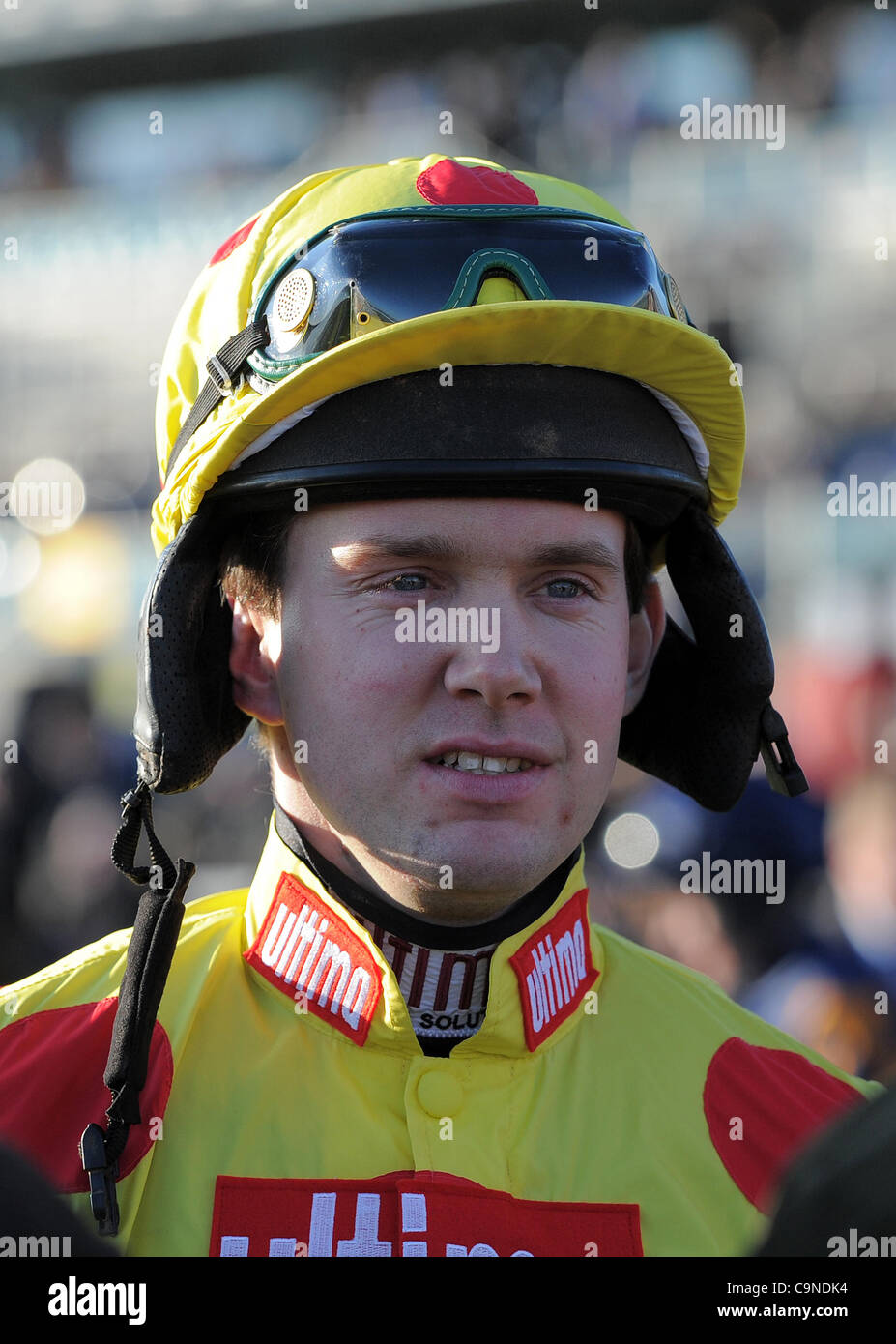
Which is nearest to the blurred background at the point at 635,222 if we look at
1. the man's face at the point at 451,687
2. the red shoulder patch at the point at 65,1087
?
the red shoulder patch at the point at 65,1087

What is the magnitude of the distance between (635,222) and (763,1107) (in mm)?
5693

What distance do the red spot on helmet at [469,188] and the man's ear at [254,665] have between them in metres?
0.71

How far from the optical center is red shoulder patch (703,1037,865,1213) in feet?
7.00

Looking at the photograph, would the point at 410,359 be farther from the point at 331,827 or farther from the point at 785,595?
the point at 785,595

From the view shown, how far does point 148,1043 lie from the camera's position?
1954mm

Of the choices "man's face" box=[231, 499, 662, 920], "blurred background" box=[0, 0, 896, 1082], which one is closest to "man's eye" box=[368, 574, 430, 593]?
"man's face" box=[231, 499, 662, 920]

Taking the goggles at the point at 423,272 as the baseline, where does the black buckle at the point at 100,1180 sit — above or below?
below

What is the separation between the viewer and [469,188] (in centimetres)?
222

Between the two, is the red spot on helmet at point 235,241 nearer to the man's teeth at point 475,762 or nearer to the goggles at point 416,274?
the goggles at point 416,274

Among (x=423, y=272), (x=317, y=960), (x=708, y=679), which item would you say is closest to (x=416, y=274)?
(x=423, y=272)

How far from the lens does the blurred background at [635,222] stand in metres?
4.97

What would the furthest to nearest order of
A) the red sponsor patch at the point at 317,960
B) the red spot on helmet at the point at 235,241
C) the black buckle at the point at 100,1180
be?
the red spot on helmet at the point at 235,241 → the red sponsor patch at the point at 317,960 → the black buckle at the point at 100,1180

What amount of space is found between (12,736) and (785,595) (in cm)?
361

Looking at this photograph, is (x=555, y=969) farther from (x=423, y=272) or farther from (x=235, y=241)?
(x=235, y=241)
